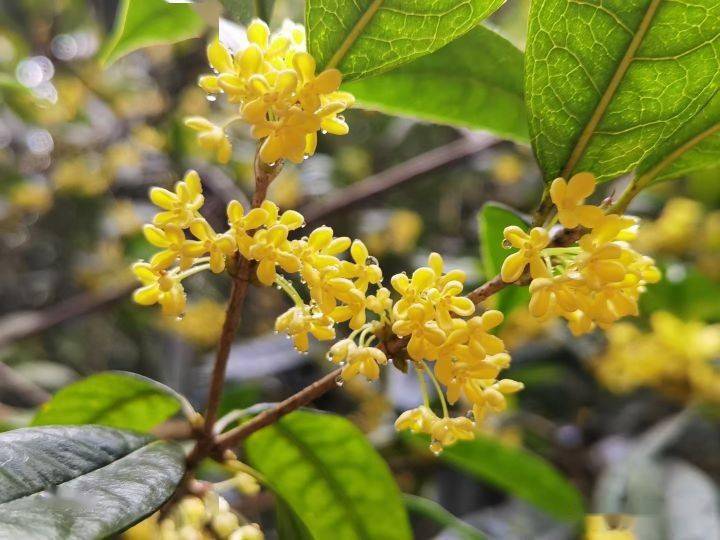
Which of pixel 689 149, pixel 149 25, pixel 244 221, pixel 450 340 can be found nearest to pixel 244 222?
pixel 244 221

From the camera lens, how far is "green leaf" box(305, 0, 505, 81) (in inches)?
28.9

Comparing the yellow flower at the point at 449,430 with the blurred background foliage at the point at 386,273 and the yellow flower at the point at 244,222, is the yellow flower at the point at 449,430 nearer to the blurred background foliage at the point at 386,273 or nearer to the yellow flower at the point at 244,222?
the yellow flower at the point at 244,222

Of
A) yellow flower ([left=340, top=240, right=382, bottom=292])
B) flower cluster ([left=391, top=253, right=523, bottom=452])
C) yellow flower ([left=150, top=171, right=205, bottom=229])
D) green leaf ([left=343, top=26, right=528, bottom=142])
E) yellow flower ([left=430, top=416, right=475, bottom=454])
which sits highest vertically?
green leaf ([left=343, top=26, right=528, bottom=142])

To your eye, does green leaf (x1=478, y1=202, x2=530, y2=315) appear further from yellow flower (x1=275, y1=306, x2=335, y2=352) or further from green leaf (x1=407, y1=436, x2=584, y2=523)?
green leaf (x1=407, y1=436, x2=584, y2=523)

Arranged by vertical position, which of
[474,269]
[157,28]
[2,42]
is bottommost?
[157,28]

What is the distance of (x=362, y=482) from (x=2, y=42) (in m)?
2.80

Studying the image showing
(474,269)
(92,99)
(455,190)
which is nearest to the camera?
(474,269)

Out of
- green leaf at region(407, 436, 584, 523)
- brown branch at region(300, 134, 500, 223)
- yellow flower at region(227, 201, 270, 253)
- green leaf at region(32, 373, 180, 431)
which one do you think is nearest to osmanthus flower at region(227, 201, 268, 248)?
yellow flower at region(227, 201, 270, 253)

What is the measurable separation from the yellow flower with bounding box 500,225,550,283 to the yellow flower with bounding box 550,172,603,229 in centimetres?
2

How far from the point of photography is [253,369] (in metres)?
2.06

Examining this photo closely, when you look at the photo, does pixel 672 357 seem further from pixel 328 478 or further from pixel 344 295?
pixel 344 295

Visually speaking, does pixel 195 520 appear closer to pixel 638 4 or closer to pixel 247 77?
pixel 247 77

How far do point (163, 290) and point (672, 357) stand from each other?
4.53 feet

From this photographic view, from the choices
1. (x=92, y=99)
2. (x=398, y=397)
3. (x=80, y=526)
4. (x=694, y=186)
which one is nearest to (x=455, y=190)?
(x=694, y=186)
